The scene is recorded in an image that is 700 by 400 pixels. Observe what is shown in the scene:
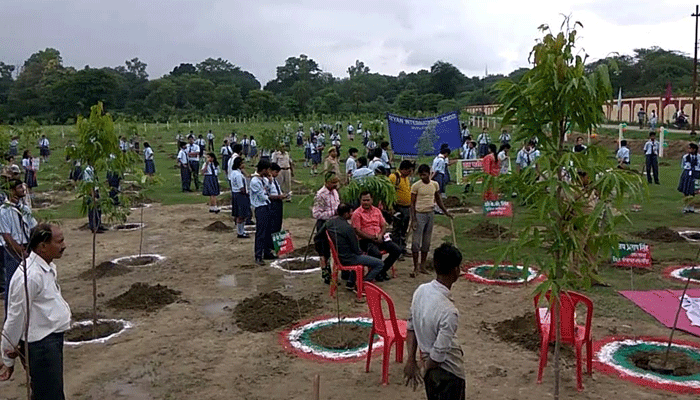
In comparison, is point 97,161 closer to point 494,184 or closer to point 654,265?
point 494,184

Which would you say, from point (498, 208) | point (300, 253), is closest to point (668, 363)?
point (498, 208)

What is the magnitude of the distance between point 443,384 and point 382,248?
5.61 metres

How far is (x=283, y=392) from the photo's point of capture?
6.10 metres

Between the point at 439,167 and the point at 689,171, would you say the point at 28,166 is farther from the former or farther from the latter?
the point at 689,171

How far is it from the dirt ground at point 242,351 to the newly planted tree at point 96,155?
1080 millimetres

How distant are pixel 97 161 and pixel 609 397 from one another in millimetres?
6065

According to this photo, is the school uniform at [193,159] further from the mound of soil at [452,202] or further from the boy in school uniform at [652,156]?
the boy in school uniform at [652,156]

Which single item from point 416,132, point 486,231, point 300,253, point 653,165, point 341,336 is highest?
point 416,132

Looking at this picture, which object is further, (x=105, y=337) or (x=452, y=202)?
(x=452, y=202)

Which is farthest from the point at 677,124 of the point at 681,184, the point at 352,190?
the point at 352,190

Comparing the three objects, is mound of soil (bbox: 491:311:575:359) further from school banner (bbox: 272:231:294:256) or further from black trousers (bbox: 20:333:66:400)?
black trousers (bbox: 20:333:66:400)

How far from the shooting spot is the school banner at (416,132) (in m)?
17.2

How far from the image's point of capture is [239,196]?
1309 centimetres

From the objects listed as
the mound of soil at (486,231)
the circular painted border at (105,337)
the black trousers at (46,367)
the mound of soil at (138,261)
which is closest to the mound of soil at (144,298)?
the circular painted border at (105,337)
